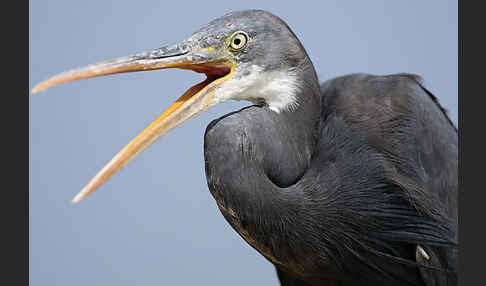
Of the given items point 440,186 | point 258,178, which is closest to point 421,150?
point 440,186

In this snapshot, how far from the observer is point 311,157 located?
1953 mm

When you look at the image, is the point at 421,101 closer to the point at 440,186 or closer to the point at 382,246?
the point at 440,186

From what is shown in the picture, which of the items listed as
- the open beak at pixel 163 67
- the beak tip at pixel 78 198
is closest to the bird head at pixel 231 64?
the open beak at pixel 163 67

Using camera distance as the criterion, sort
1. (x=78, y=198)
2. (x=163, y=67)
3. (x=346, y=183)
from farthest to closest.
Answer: (x=346, y=183) → (x=163, y=67) → (x=78, y=198)

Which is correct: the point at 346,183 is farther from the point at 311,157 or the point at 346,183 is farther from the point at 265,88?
the point at 265,88

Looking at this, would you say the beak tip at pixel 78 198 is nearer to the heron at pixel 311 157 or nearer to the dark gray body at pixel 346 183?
the heron at pixel 311 157

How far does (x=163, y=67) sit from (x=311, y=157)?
1.80 ft

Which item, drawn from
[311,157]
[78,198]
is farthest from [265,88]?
[78,198]

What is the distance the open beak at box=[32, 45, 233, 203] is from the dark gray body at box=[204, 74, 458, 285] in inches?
3.5

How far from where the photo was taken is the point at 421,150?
201 centimetres

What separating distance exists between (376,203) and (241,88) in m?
0.55

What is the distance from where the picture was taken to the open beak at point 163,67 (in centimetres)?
169

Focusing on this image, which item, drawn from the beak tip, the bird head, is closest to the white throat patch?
the bird head

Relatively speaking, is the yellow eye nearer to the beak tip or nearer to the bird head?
the bird head
